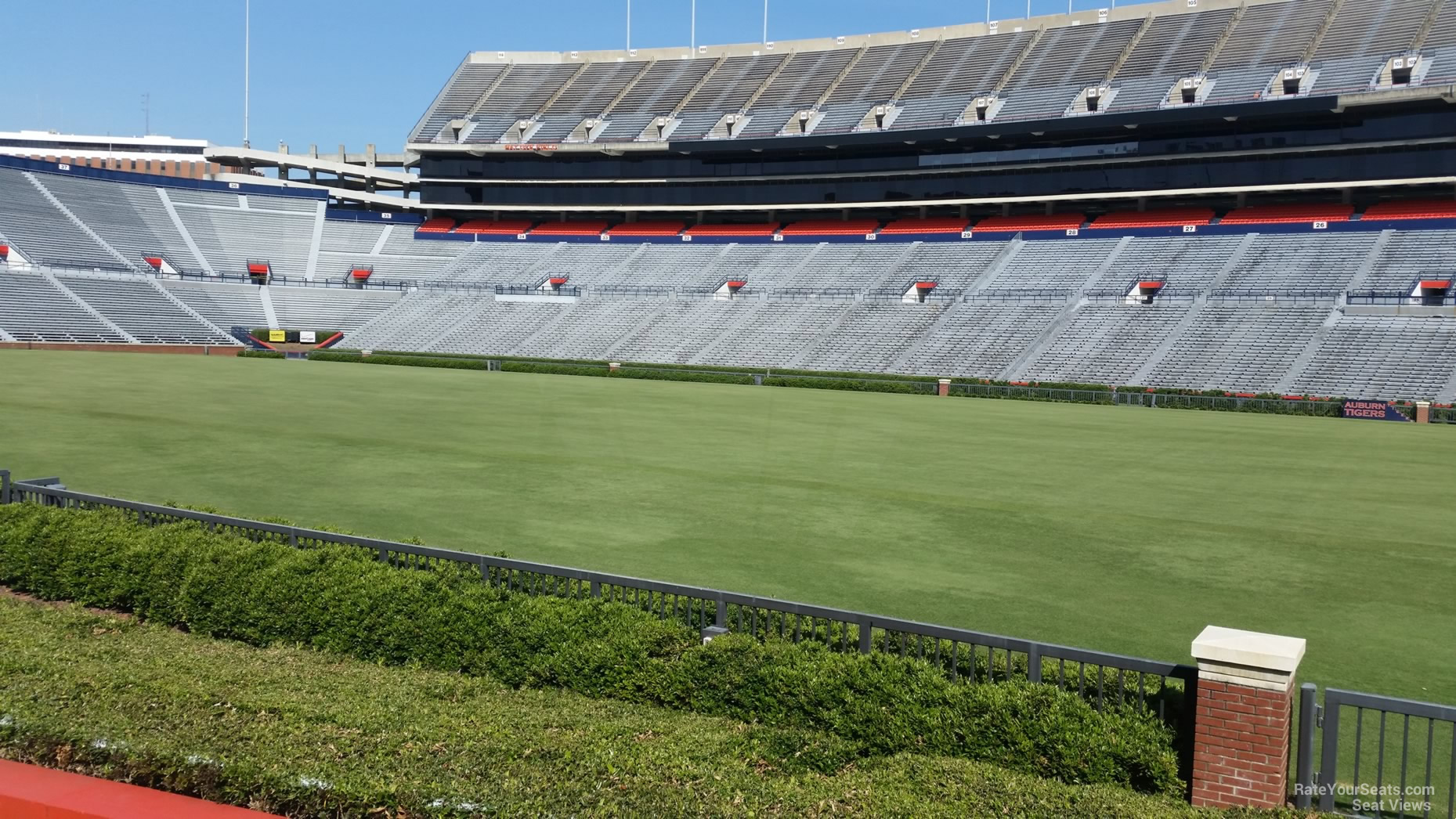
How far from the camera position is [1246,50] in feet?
217

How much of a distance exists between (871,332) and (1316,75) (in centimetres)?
2928

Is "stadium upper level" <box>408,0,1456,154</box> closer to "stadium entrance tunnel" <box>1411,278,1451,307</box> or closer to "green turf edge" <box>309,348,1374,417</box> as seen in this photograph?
"stadium entrance tunnel" <box>1411,278,1451,307</box>

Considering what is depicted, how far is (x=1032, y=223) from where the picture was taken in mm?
70938

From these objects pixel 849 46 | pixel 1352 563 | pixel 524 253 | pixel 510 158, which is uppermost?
pixel 849 46

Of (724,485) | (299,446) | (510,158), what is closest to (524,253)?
(510,158)

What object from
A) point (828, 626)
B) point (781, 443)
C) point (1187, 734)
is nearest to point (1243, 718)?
point (1187, 734)

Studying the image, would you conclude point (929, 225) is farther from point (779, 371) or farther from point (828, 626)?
point (828, 626)

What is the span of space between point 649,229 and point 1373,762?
78.3 meters

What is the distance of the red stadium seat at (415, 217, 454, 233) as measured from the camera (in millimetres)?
88125

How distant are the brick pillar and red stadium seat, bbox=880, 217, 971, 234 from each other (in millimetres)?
68370

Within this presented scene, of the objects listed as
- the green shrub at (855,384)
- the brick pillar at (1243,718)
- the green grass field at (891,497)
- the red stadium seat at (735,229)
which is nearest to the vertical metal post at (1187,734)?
the brick pillar at (1243,718)

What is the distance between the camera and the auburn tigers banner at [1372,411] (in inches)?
1563

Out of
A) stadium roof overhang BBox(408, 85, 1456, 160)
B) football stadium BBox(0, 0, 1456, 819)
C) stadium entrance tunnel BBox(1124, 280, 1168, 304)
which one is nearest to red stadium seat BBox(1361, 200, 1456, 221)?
football stadium BBox(0, 0, 1456, 819)

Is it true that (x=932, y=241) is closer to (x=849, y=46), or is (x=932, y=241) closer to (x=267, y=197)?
(x=849, y=46)
